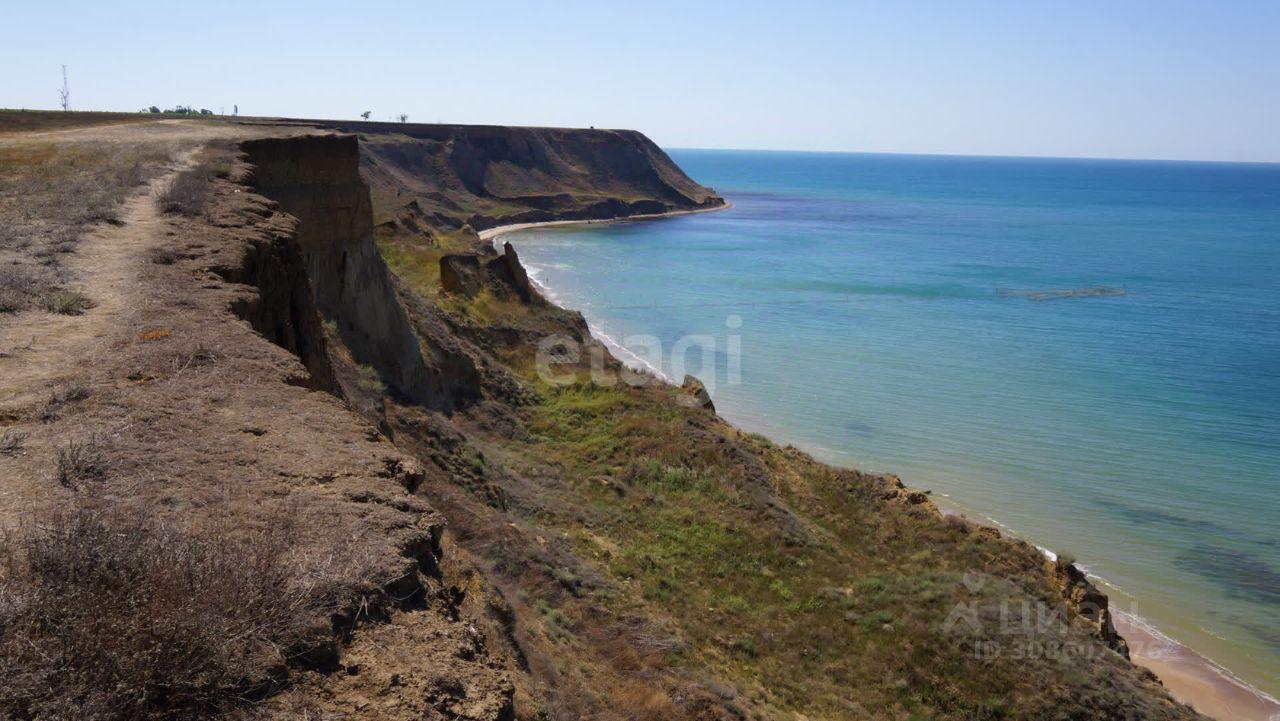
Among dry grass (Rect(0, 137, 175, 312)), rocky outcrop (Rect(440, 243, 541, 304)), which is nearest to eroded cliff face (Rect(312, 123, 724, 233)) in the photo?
rocky outcrop (Rect(440, 243, 541, 304))

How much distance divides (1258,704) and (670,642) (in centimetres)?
1206

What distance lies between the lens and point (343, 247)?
19312mm

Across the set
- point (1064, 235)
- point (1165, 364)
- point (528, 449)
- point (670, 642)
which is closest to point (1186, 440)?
point (1165, 364)

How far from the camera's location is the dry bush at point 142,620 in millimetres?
3617

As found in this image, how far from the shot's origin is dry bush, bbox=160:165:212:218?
1397 centimetres

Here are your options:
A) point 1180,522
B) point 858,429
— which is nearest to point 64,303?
point 1180,522

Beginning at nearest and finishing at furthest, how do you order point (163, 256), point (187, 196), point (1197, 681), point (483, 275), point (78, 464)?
1. point (78, 464)
2. point (163, 256)
3. point (187, 196)
4. point (1197, 681)
5. point (483, 275)

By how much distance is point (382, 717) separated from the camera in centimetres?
429

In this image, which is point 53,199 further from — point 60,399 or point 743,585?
point 743,585

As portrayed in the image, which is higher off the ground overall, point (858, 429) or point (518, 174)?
point (518, 174)

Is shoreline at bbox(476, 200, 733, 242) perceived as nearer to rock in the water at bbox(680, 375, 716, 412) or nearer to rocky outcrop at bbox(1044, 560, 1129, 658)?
rock in the water at bbox(680, 375, 716, 412)

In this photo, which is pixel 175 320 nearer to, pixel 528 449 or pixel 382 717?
pixel 382 717

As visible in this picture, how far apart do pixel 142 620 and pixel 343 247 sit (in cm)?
1627

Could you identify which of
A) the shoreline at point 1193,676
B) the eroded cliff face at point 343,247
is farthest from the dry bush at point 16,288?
the shoreline at point 1193,676
